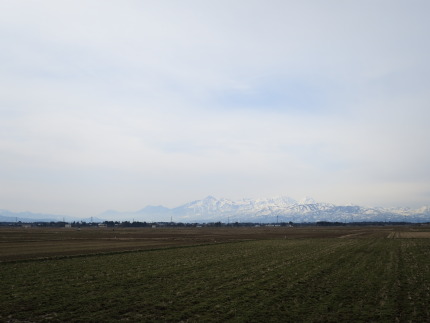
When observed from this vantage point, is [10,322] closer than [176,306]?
Yes

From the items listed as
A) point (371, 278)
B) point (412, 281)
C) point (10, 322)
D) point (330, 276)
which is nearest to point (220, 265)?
point (330, 276)

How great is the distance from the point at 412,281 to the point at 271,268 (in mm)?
12107

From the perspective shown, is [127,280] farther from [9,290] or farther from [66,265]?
[66,265]

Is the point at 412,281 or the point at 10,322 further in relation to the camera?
the point at 412,281

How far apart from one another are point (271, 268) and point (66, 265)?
2097 centimetres

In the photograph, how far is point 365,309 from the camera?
59.8ft

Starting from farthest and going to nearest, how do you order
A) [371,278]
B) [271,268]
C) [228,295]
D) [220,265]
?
1. [220,265]
2. [271,268]
3. [371,278]
4. [228,295]

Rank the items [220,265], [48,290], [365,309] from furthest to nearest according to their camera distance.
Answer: [220,265], [48,290], [365,309]

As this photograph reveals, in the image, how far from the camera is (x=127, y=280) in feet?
88.6

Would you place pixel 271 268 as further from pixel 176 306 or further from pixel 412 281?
pixel 176 306

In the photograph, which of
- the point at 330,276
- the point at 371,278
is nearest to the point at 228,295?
the point at 330,276

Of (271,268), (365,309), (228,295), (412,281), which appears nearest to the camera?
(365,309)

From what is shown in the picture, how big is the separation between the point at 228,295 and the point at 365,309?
775 centimetres

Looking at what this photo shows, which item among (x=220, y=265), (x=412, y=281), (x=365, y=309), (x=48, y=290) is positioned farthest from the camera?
(x=220, y=265)
